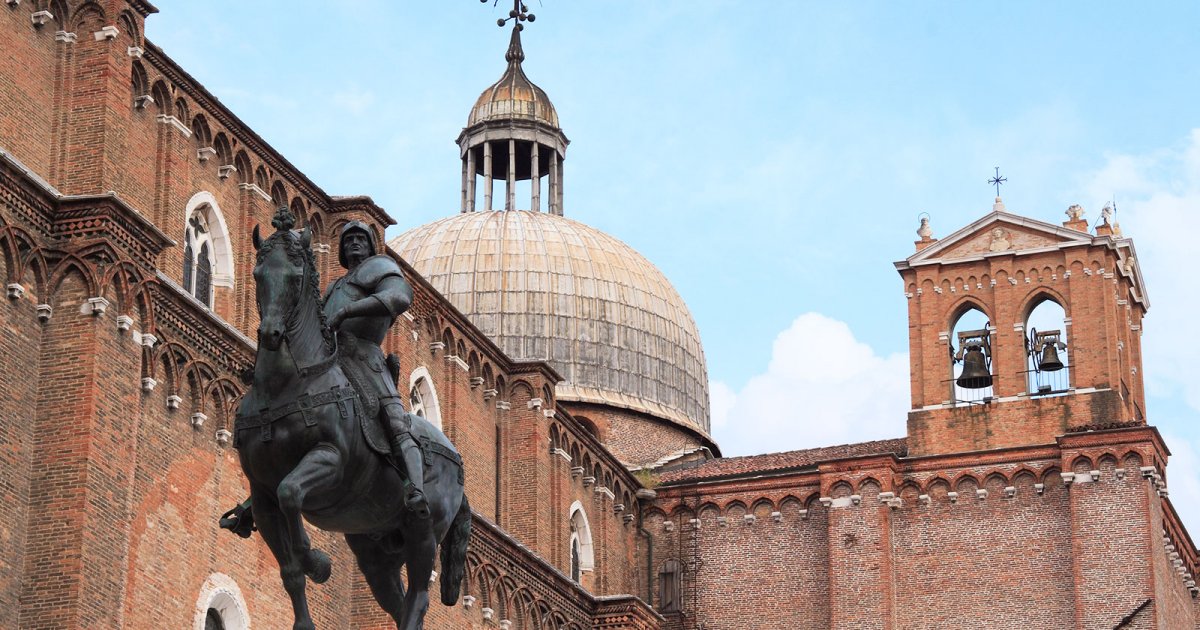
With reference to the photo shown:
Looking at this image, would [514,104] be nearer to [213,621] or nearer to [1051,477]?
[1051,477]

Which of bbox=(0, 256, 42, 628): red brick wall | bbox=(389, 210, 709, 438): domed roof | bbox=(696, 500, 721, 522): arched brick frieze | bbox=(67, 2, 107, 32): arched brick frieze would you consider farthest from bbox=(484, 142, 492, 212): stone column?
bbox=(0, 256, 42, 628): red brick wall

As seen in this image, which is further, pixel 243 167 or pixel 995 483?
pixel 995 483

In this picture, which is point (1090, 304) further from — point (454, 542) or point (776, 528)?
point (454, 542)

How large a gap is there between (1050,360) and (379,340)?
1178 inches

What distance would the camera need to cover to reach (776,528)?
40594 millimetres

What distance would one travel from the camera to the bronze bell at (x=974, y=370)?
1594 inches

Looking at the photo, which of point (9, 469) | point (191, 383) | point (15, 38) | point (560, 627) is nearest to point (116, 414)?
point (9, 469)

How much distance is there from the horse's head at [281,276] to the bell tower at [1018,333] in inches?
1173

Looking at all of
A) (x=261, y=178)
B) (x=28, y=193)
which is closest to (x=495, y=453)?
(x=261, y=178)

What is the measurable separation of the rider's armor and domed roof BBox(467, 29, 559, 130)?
1531 inches

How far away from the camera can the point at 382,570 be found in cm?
1196

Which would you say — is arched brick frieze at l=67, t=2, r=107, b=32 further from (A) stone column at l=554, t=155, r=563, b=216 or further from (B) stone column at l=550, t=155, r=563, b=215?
(A) stone column at l=554, t=155, r=563, b=216

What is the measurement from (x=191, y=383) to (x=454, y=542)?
13.5 m

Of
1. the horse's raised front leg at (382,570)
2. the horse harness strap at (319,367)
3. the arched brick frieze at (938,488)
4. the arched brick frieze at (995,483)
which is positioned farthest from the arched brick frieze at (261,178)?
the horse harness strap at (319,367)
